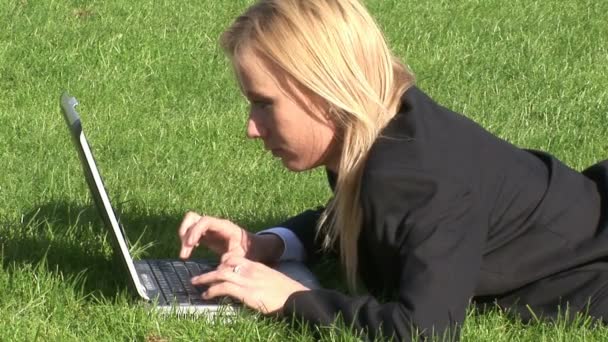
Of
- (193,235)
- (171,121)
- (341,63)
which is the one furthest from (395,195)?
(171,121)

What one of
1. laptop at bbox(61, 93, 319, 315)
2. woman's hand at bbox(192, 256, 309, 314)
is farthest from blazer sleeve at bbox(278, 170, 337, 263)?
woman's hand at bbox(192, 256, 309, 314)

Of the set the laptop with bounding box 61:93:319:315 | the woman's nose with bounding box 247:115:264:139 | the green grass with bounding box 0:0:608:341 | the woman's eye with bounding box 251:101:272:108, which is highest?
the woman's eye with bounding box 251:101:272:108

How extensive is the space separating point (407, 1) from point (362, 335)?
6410mm

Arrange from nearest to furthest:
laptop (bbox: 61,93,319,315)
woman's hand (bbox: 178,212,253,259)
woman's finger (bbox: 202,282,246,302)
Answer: laptop (bbox: 61,93,319,315)
woman's finger (bbox: 202,282,246,302)
woman's hand (bbox: 178,212,253,259)

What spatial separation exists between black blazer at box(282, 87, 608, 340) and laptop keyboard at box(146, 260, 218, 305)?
362 mm

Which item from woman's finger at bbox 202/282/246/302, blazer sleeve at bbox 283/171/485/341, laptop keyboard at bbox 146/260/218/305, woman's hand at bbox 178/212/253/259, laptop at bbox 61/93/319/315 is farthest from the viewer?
woman's hand at bbox 178/212/253/259

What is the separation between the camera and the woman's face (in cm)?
359

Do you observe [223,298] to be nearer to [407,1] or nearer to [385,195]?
[385,195]

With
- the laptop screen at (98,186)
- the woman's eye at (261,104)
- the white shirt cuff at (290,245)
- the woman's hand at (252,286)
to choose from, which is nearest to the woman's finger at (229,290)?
the woman's hand at (252,286)

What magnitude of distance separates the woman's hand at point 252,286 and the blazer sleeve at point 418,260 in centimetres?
8

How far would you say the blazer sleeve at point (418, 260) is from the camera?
132 inches

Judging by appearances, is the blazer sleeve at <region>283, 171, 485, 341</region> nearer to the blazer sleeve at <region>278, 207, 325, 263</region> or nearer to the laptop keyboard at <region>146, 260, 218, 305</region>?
the laptop keyboard at <region>146, 260, 218, 305</region>

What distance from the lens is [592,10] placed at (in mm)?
9594

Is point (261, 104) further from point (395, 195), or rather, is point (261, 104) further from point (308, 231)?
point (308, 231)
